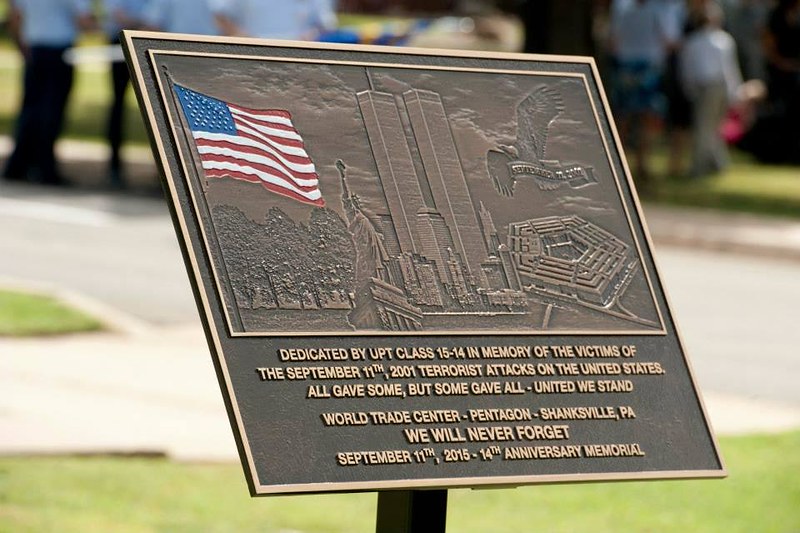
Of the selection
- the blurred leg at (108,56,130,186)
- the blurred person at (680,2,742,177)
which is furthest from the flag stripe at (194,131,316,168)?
the blurred person at (680,2,742,177)

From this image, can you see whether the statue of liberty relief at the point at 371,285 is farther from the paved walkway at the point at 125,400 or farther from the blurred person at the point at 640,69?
the blurred person at the point at 640,69

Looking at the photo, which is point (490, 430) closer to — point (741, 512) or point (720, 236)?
point (741, 512)

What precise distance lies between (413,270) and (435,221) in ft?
0.55

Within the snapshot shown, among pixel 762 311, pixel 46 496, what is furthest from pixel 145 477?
pixel 762 311

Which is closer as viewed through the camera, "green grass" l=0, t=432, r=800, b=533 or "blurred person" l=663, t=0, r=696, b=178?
"green grass" l=0, t=432, r=800, b=533

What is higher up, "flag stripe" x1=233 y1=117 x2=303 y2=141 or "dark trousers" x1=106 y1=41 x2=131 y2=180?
"dark trousers" x1=106 y1=41 x2=131 y2=180

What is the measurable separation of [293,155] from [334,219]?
19cm

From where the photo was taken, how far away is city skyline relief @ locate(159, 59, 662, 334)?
4035 mm

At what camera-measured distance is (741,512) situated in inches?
243

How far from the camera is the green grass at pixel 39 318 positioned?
892 centimetres

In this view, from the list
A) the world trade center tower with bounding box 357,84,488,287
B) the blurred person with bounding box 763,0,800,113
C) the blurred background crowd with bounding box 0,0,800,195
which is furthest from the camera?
the blurred person with bounding box 763,0,800,113

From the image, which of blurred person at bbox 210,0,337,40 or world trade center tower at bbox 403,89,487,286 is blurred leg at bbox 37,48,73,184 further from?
world trade center tower at bbox 403,89,487,286

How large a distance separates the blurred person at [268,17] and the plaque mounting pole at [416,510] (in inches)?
380

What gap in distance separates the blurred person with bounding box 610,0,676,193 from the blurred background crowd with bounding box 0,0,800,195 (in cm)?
1
